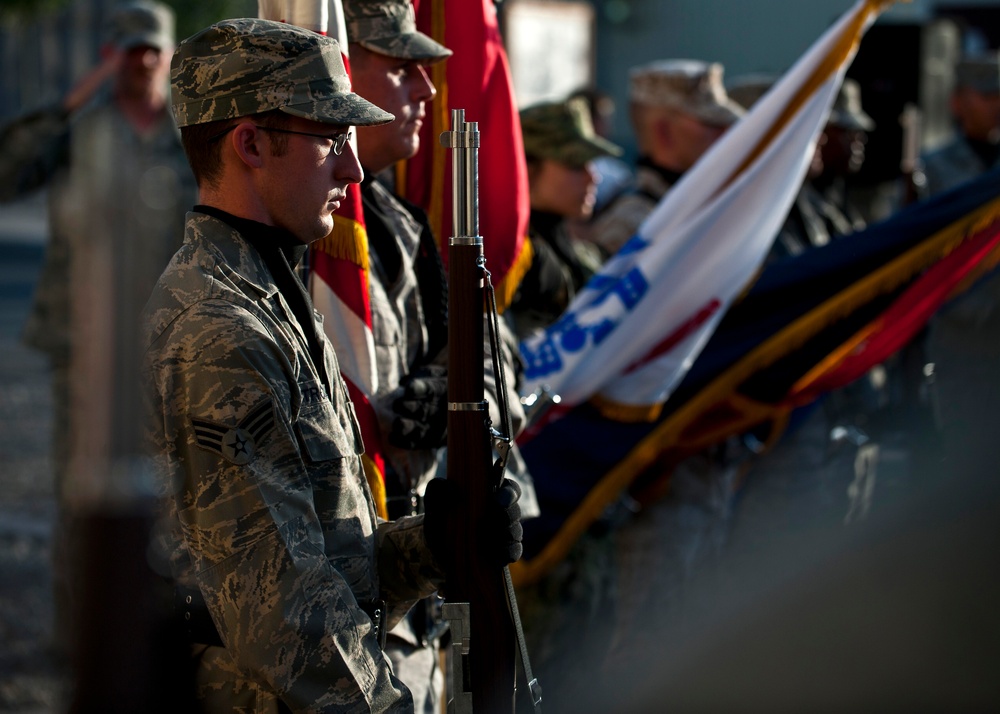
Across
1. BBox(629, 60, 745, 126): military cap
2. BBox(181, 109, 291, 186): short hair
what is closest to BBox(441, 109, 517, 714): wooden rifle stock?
BBox(181, 109, 291, 186): short hair

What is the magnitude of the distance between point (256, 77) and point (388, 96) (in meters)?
0.95

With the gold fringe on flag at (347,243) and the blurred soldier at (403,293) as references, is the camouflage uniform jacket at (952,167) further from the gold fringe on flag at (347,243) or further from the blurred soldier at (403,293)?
the gold fringe on flag at (347,243)

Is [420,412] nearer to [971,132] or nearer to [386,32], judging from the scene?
[386,32]

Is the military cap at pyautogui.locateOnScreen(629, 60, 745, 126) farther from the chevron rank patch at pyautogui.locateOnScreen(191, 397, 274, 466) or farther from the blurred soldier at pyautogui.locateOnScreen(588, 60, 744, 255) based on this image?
the chevron rank patch at pyautogui.locateOnScreen(191, 397, 274, 466)

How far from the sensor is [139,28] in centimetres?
552

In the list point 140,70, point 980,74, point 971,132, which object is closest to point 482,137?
point 140,70

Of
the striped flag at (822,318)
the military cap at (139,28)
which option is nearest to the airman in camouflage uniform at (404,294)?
the striped flag at (822,318)

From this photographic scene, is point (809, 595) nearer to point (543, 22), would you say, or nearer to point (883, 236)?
point (883, 236)

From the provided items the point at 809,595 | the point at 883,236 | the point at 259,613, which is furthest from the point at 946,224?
the point at 259,613

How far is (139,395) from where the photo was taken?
1.05 meters

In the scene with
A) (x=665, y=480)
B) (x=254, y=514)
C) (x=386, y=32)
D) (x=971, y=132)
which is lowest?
(x=665, y=480)

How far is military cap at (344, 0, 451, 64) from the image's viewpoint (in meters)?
2.93

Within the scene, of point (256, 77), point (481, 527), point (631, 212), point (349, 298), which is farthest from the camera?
point (631, 212)

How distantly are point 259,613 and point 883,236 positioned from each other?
383cm
